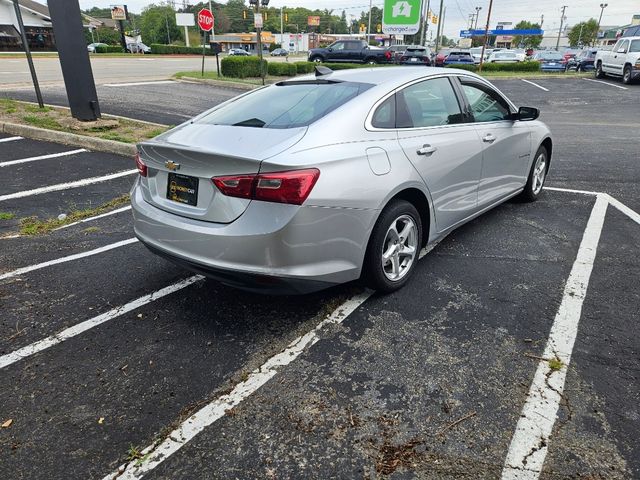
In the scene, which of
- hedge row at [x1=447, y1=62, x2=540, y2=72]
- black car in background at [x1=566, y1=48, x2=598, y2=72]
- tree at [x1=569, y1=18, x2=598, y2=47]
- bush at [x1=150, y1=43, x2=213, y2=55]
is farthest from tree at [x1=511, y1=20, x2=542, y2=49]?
hedge row at [x1=447, y1=62, x2=540, y2=72]

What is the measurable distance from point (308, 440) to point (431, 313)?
1437 mm

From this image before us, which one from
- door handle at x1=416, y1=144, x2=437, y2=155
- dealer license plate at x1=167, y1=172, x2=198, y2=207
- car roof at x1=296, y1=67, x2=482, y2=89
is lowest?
dealer license plate at x1=167, y1=172, x2=198, y2=207

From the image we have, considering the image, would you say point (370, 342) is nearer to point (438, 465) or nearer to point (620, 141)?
point (438, 465)

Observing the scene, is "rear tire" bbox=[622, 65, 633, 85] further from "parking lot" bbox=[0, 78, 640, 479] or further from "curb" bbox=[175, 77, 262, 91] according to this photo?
"parking lot" bbox=[0, 78, 640, 479]

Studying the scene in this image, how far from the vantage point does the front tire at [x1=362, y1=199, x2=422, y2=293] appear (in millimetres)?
3258

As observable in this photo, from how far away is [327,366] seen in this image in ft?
9.14

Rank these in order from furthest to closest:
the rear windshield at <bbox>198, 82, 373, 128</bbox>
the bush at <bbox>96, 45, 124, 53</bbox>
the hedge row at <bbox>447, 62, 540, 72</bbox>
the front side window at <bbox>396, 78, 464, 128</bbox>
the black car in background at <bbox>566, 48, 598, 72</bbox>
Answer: the bush at <bbox>96, 45, 124, 53</bbox>
the black car in background at <bbox>566, 48, 598, 72</bbox>
the hedge row at <bbox>447, 62, 540, 72</bbox>
the front side window at <bbox>396, 78, 464, 128</bbox>
the rear windshield at <bbox>198, 82, 373, 128</bbox>

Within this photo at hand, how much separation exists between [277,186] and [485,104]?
2858 mm

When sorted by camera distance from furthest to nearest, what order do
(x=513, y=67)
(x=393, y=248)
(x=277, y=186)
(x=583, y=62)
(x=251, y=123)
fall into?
(x=583, y=62) → (x=513, y=67) → (x=393, y=248) → (x=251, y=123) → (x=277, y=186)

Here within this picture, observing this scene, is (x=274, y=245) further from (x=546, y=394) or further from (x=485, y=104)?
(x=485, y=104)

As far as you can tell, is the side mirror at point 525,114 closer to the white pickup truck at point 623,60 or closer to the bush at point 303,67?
the bush at point 303,67

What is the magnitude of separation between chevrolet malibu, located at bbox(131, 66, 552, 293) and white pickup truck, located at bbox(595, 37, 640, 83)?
21.8m

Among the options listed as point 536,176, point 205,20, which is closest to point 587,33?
point 205,20

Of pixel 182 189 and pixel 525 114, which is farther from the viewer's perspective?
pixel 525 114
